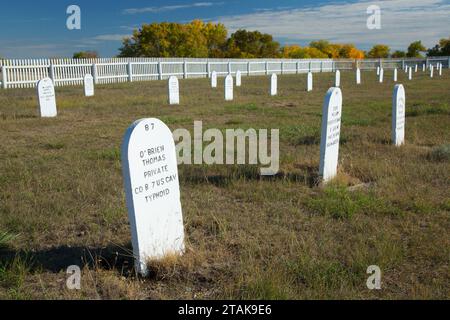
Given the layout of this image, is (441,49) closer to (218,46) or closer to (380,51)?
(380,51)

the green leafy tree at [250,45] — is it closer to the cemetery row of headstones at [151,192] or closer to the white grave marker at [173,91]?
the white grave marker at [173,91]

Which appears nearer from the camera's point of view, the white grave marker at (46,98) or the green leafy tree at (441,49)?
the white grave marker at (46,98)

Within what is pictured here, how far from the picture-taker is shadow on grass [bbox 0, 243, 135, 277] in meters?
3.63

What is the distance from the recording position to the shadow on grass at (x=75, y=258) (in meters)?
3.63

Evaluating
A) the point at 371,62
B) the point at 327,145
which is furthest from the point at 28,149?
the point at 371,62

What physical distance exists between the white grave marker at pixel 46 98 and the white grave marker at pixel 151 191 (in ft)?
33.2

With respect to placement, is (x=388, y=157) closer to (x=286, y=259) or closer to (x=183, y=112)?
(x=286, y=259)

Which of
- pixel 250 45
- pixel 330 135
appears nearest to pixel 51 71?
pixel 330 135

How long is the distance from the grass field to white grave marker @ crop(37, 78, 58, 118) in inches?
163

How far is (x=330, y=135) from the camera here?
19.6 feet

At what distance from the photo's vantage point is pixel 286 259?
3.73 meters

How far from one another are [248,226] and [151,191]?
4.54 ft

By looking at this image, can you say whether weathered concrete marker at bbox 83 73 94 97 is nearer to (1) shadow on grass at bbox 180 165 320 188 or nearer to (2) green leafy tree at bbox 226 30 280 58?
(1) shadow on grass at bbox 180 165 320 188

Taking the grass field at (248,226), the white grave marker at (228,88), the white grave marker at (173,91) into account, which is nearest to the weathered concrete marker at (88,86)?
the white grave marker at (173,91)
